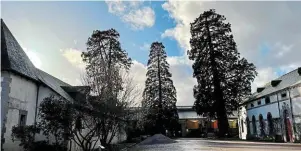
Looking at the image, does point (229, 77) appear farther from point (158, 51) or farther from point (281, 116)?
point (158, 51)

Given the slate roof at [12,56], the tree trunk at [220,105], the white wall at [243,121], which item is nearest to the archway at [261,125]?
the tree trunk at [220,105]

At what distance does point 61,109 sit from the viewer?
629 inches

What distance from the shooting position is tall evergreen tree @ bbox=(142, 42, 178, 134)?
163 ft

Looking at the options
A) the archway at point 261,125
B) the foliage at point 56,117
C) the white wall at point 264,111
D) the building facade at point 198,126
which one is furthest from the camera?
the building facade at point 198,126

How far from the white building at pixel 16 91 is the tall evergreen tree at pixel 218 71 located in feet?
81.0

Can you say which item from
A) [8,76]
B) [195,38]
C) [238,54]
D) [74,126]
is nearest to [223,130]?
[238,54]

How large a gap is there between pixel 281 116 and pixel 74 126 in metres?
24.9

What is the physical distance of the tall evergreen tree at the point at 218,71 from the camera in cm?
3888

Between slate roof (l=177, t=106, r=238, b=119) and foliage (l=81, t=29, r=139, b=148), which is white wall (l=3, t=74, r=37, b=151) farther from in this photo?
slate roof (l=177, t=106, r=238, b=119)

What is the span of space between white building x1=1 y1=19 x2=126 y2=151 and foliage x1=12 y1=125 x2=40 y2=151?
402mm

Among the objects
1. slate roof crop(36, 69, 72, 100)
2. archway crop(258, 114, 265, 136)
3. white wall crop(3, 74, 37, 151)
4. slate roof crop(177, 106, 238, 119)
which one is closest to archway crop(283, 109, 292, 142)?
Answer: archway crop(258, 114, 265, 136)

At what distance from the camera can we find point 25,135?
1510 cm

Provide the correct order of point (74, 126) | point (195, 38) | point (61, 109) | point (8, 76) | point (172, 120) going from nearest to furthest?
point (8, 76) < point (61, 109) < point (74, 126) < point (195, 38) < point (172, 120)

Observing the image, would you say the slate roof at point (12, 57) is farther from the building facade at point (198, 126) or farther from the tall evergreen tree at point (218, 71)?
the building facade at point (198, 126)
